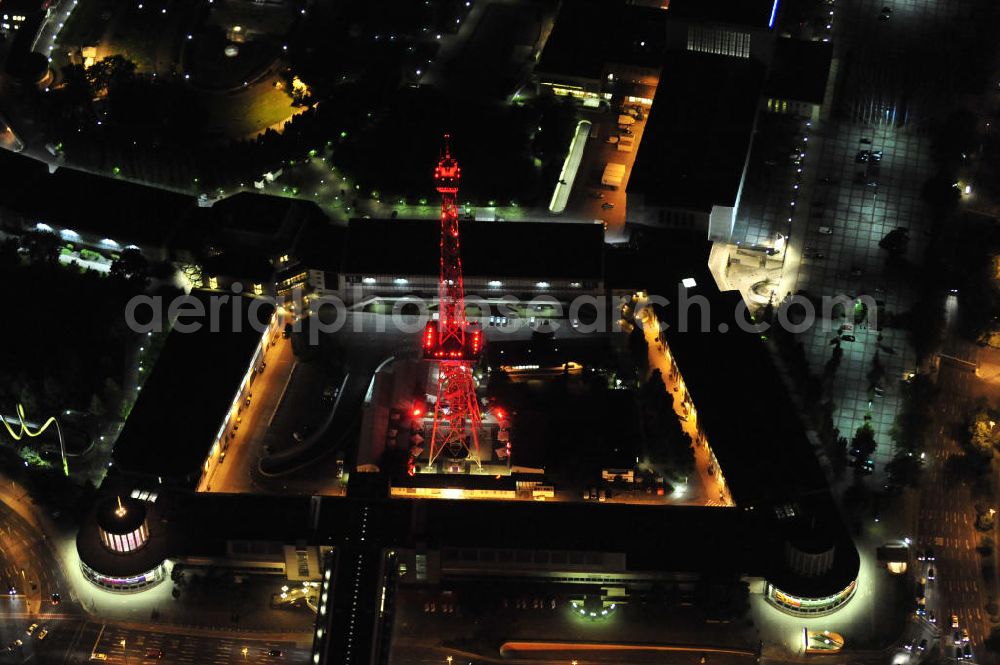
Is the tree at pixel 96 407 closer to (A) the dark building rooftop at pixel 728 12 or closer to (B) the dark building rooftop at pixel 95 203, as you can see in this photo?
(B) the dark building rooftop at pixel 95 203

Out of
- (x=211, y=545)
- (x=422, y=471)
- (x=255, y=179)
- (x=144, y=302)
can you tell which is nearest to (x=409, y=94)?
(x=255, y=179)

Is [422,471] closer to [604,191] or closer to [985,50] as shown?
[604,191]

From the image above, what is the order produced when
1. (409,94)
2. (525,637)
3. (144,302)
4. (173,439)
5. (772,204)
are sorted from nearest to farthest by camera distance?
(525,637) → (173,439) → (144,302) → (772,204) → (409,94)

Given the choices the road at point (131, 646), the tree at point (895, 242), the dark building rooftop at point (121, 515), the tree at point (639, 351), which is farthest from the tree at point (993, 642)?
the dark building rooftop at point (121, 515)

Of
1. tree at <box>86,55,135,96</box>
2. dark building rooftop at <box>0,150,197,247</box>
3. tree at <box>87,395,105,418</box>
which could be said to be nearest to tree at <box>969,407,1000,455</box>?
tree at <box>87,395,105,418</box>

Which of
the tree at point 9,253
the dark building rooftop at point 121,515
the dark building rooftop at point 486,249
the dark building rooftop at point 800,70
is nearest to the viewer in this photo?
the dark building rooftop at point 121,515

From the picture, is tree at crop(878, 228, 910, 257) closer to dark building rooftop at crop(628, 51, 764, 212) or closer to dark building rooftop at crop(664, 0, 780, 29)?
dark building rooftop at crop(628, 51, 764, 212)

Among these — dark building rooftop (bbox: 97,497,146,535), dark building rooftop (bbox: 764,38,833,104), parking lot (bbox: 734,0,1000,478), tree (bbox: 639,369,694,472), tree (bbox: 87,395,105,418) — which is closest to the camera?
dark building rooftop (bbox: 97,497,146,535)
